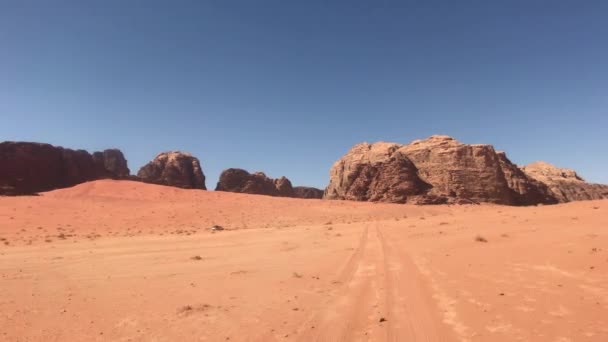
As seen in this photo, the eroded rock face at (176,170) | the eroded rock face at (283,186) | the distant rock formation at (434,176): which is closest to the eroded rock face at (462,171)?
the distant rock formation at (434,176)

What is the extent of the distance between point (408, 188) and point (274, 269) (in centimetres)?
5032

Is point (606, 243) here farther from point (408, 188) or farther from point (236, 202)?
point (408, 188)

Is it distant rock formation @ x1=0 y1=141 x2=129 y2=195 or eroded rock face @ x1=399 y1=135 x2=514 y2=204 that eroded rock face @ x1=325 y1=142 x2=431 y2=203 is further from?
distant rock formation @ x1=0 y1=141 x2=129 y2=195

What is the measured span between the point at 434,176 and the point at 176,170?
53.3 m

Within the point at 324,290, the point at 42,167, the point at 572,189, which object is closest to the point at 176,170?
the point at 42,167

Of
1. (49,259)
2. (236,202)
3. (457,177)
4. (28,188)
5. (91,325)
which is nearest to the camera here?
(91,325)

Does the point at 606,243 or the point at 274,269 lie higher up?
the point at 606,243

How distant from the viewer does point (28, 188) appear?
166 feet

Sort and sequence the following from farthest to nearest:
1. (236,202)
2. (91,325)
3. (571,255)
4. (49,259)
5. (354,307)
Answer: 1. (236,202)
2. (49,259)
3. (571,255)
4. (354,307)
5. (91,325)

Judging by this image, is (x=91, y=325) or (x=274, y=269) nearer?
(x=91, y=325)

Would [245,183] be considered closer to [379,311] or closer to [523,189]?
[523,189]

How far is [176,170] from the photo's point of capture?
273 feet

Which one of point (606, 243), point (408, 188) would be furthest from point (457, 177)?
point (606, 243)

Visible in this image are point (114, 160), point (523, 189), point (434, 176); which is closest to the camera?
point (434, 176)
